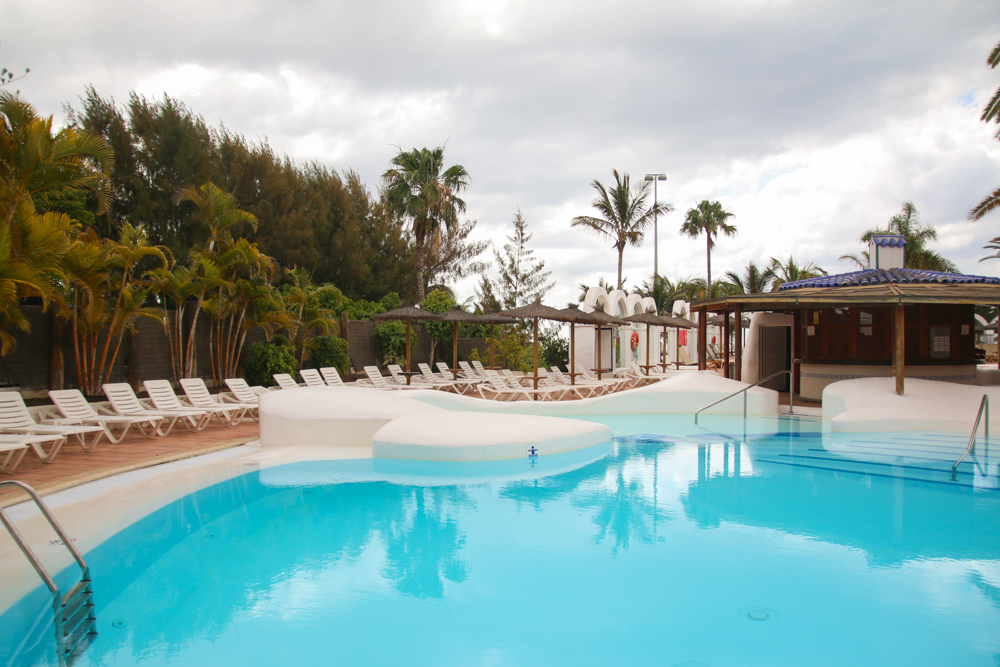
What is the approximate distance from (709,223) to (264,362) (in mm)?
31492

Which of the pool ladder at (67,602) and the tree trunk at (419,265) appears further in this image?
the tree trunk at (419,265)

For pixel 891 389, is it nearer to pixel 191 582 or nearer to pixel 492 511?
pixel 492 511

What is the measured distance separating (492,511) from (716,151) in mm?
17163

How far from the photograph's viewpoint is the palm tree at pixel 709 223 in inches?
1513

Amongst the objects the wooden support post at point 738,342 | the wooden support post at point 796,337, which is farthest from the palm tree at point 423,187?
the wooden support post at point 796,337

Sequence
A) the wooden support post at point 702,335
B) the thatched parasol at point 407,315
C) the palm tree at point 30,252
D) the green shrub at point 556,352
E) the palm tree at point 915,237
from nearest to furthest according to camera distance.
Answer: the palm tree at point 30,252
the wooden support post at point 702,335
the thatched parasol at point 407,315
the green shrub at point 556,352
the palm tree at point 915,237

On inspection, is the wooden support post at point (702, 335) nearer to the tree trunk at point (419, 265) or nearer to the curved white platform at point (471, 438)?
the curved white platform at point (471, 438)

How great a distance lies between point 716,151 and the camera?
19797mm

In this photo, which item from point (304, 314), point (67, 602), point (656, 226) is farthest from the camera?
point (656, 226)

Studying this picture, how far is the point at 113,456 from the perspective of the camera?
743 cm

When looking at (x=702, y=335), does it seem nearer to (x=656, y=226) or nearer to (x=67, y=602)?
(x=67, y=602)

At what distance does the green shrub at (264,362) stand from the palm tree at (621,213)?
848 inches

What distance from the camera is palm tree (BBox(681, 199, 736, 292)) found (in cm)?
3844

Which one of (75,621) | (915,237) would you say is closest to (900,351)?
(75,621)
